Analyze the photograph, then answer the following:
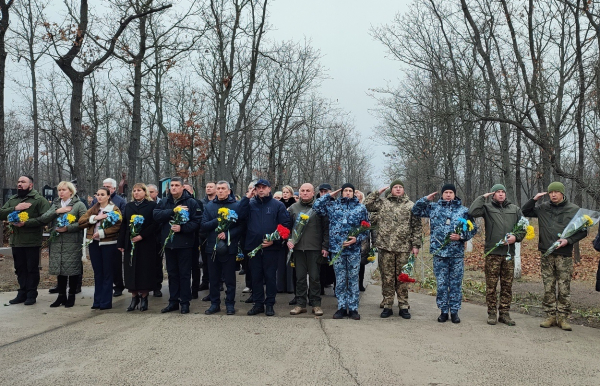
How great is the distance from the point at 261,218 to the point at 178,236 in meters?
1.31

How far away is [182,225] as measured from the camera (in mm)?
6957

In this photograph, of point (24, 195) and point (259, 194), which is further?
point (24, 195)

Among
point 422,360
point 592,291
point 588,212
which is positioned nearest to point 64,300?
point 422,360

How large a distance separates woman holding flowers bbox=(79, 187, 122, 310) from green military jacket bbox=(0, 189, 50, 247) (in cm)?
98

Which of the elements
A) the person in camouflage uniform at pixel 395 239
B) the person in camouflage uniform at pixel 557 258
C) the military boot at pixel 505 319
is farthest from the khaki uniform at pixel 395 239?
the person in camouflage uniform at pixel 557 258

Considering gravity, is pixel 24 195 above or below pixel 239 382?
above

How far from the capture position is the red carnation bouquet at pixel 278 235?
6.78 metres

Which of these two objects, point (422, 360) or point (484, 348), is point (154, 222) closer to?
point (422, 360)

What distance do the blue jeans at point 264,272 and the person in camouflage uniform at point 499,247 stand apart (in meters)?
3.10

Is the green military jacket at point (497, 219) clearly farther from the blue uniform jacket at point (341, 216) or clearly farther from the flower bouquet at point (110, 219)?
the flower bouquet at point (110, 219)

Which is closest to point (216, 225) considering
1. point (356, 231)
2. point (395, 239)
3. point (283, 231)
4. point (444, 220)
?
point (283, 231)

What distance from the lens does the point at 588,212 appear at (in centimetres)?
651

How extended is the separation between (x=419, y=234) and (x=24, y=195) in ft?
21.7

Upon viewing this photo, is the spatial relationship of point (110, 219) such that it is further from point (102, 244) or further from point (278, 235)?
point (278, 235)
